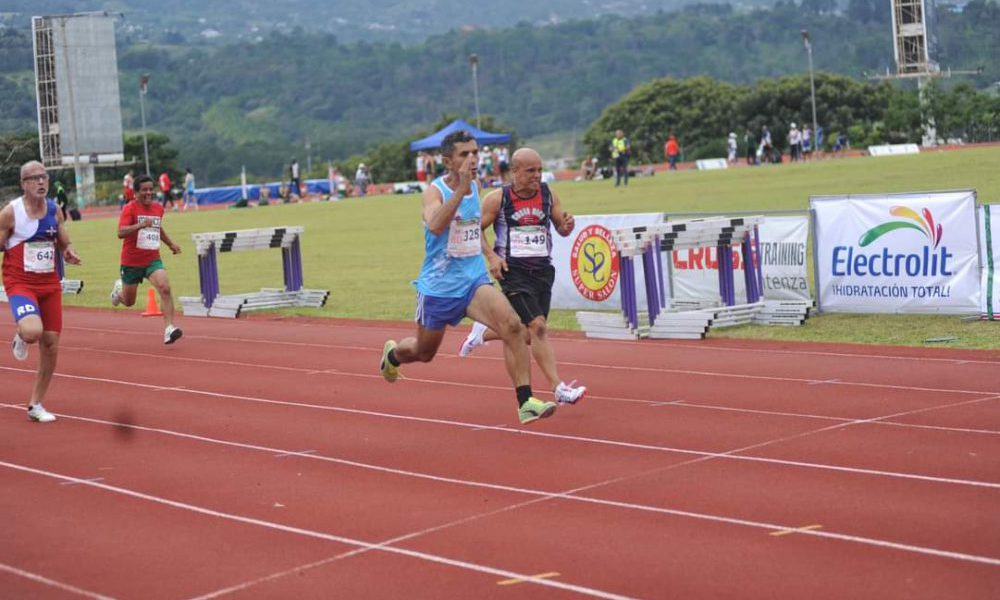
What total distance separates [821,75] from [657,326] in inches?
3153

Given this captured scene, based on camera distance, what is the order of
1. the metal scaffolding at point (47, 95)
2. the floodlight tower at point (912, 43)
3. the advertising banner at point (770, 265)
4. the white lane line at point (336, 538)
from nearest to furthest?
the white lane line at point (336, 538), the advertising banner at point (770, 265), the metal scaffolding at point (47, 95), the floodlight tower at point (912, 43)

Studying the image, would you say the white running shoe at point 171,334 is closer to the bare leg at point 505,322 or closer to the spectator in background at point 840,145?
the bare leg at point 505,322

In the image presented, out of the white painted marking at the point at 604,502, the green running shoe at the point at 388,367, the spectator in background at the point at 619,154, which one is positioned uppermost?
the spectator in background at the point at 619,154

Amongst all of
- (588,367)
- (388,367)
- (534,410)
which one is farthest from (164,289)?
(534,410)

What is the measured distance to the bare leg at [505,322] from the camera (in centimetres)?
1024

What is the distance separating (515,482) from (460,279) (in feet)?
6.52

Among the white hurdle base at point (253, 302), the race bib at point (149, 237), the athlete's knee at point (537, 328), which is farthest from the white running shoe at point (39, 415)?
the white hurdle base at point (253, 302)

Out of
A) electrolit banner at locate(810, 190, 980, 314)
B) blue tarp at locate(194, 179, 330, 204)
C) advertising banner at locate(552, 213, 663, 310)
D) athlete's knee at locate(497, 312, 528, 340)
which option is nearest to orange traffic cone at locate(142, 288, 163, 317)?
advertising banner at locate(552, 213, 663, 310)

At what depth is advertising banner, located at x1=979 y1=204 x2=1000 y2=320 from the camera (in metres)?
15.5

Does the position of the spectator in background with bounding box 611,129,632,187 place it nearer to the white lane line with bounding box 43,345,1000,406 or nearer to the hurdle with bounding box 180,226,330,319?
the hurdle with bounding box 180,226,330,319

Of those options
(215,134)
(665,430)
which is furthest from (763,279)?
(215,134)

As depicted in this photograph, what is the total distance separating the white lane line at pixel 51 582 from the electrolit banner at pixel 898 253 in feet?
37.3

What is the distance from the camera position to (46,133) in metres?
65.4

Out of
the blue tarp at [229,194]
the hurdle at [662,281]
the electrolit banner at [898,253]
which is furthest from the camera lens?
the blue tarp at [229,194]
